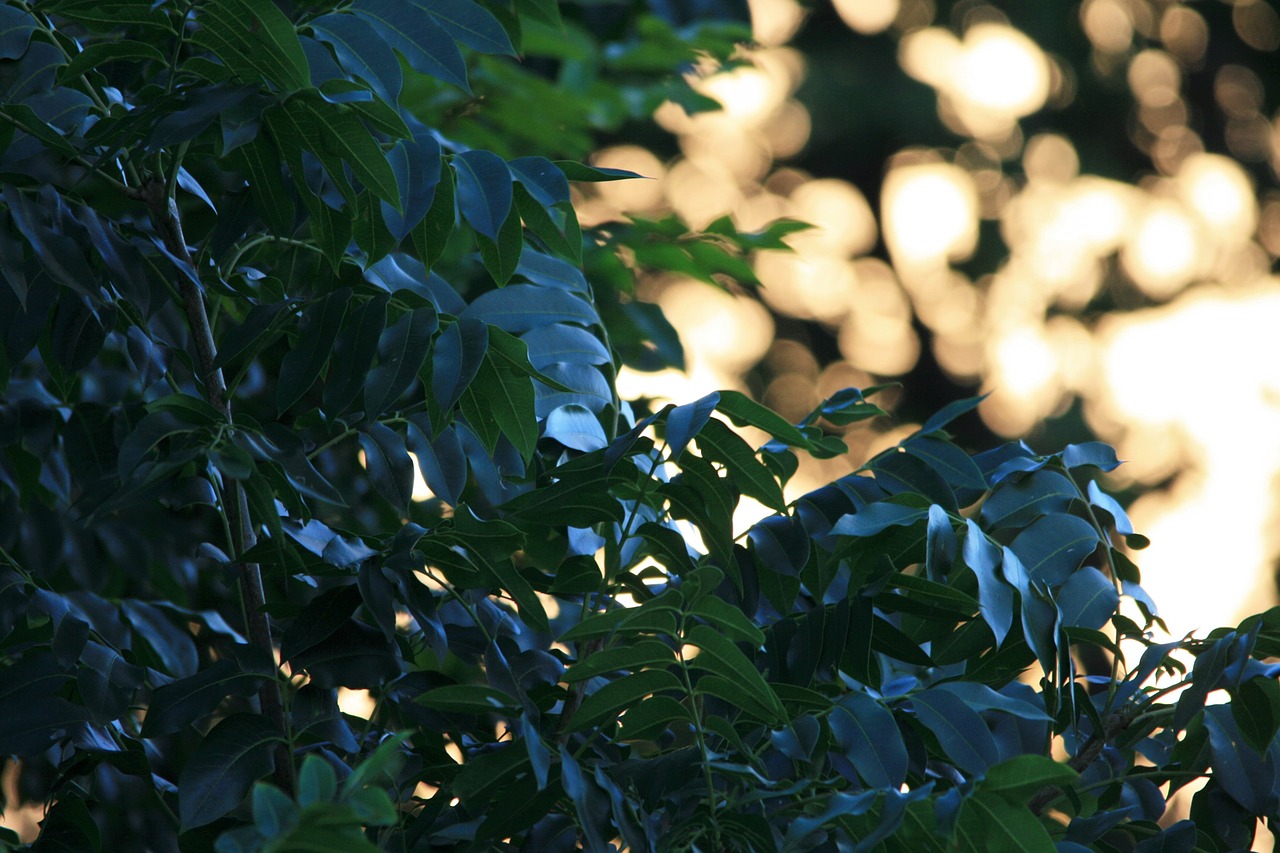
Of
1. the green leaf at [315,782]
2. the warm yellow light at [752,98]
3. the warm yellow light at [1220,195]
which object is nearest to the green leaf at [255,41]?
the green leaf at [315,782]

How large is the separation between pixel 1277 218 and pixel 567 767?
232 inches

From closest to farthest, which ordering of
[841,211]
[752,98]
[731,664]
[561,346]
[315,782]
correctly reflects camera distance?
1. [315,782]
2. [731,664]
3. [561,346]
4. [752,98]
5. [841,211]

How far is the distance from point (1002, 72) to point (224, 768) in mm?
5656

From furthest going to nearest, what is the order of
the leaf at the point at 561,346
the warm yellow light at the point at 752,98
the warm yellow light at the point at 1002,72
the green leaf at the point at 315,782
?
the warm yellow light at the point at 1002,72 < the warm yellow light at the point at 752,98 < the leaf at the point at 561,346 < the green leaf at the point at 315,782

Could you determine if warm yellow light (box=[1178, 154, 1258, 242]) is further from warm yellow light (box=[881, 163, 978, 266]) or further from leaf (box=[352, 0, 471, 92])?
leaf (box=[352, 0, 471, 92])

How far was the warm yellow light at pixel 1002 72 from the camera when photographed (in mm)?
5680

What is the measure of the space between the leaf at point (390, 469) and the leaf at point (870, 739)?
33cm

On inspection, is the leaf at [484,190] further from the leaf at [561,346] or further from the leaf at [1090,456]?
the leaf at [1090,456]

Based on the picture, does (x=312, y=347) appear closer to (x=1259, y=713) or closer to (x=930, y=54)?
(x=1259, y=713)

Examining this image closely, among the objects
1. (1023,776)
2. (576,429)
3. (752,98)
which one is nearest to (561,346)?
(576,429)

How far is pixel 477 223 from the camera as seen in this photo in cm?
81

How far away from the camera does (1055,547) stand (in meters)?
0.87

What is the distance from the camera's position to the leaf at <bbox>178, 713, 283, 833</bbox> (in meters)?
0.77

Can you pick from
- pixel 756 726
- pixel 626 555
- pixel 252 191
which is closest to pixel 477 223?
pixel 252 191
